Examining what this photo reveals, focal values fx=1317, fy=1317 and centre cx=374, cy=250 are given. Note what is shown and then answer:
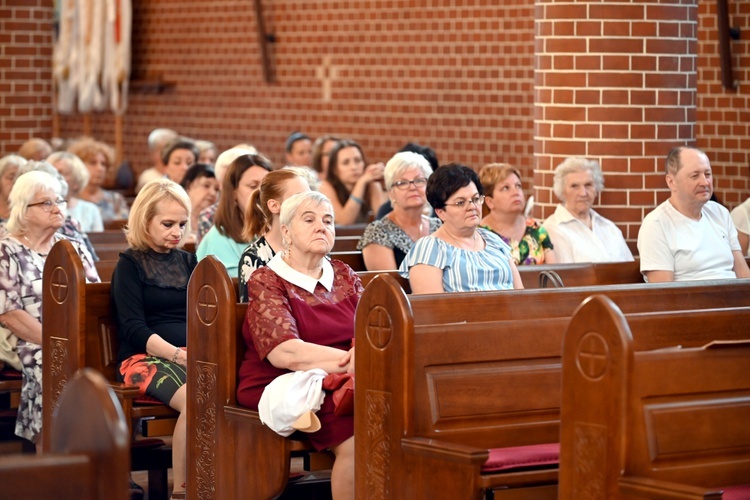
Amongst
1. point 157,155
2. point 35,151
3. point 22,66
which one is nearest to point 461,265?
point 35,151

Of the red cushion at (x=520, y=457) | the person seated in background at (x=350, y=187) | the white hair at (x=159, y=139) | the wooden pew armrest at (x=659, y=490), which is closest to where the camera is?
the wooden pew armrest at (x=659, y=490)

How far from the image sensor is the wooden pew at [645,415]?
11.2ft

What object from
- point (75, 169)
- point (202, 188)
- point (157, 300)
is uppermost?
point (75, 169)

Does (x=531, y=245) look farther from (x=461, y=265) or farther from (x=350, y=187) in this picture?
(x=350, y=187)

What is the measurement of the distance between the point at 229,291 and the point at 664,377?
1642 mm

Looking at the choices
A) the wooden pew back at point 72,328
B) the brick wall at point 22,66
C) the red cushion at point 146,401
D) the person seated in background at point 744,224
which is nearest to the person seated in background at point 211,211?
the wooden pew back at point 72,328

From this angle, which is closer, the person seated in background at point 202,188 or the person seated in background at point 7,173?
the person seated in background at point 7,173

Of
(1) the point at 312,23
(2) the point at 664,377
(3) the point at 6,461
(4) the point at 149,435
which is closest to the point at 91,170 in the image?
(1) the point at 312,23

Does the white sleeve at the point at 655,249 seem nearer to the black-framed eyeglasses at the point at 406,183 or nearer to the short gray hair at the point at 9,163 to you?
the black-framed eyeglasses at the point at 406,183

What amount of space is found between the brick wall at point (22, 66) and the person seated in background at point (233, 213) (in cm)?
639

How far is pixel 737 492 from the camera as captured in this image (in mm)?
3643

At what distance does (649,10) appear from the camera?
6.73 m

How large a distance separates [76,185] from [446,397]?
179 inches

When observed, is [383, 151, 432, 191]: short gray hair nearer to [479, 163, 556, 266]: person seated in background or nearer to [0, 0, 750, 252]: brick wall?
[479, 163, 556, 266]: person seated in background
